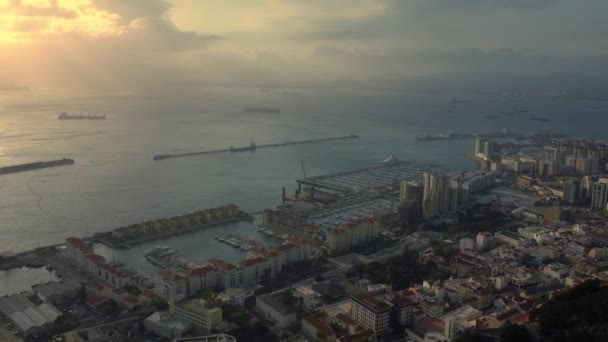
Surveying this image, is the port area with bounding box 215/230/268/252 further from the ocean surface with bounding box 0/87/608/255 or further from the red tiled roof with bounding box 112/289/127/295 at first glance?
the red tiled roof with bounding box 112/289/127/295

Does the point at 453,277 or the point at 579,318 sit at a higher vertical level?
→ the point at 579,318

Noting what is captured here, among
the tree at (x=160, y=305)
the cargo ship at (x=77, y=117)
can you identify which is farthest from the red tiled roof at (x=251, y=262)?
the cargo ship at (x=77, y=117)

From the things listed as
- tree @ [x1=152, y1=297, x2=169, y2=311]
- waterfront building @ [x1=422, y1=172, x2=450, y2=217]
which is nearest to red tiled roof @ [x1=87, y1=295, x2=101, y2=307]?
tree @ [x1=152, y1=297, x2=169, y2=311]

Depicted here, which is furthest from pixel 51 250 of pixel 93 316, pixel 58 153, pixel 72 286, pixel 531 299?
pixel 58 153

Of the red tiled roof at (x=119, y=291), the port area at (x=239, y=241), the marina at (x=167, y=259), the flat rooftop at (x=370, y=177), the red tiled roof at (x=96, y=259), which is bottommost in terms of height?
the marina at (x=167, y=259)

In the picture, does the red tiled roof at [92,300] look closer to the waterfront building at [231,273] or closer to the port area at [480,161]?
the waterfront building at [231,273]

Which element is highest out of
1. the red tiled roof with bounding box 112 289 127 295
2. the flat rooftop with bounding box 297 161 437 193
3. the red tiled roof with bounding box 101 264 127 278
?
the flat rooftop with bounding box 297 161 437 193

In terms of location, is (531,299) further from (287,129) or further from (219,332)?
(287,129)
